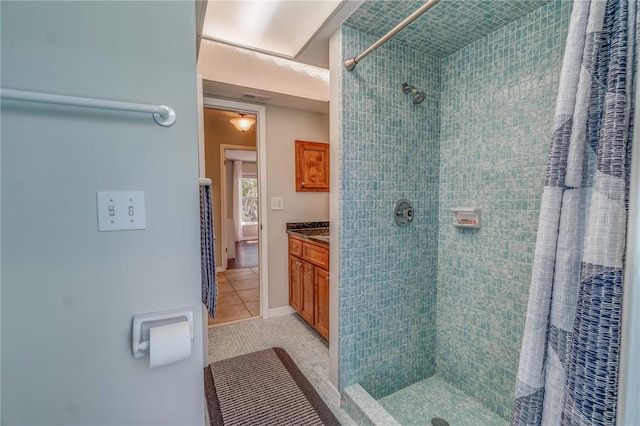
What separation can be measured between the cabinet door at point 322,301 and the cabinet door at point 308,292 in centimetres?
7

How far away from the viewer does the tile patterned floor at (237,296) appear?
2873 mm

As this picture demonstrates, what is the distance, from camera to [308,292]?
2.46 metres

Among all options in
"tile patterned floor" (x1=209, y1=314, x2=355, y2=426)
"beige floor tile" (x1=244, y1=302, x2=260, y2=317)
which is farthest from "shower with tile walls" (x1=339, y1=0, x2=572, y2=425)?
"beige floor tile" (x1=244, y1=302, x2=260, y2=317)

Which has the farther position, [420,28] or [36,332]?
[420,28]

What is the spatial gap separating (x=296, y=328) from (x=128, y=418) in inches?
74.9

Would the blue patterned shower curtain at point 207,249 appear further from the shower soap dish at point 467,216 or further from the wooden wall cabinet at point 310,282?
the shower soap dish at point 467,216

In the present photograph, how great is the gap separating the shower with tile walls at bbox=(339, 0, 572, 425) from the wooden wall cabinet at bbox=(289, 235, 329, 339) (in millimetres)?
583

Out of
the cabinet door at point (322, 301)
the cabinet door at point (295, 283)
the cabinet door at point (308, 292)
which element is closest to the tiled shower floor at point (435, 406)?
the cabinet door at point (322, 301)

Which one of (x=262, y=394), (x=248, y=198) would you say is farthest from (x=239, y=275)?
(x=248, y=198)

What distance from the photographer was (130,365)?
0.80 meters

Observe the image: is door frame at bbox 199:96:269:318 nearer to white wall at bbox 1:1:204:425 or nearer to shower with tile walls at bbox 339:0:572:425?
shower with tile walls at bbox 339:0:572:425

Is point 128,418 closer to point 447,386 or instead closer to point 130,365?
point 130,365

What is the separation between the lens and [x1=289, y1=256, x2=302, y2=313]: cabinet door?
104 inches

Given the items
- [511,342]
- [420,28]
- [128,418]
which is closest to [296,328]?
[511,342]
